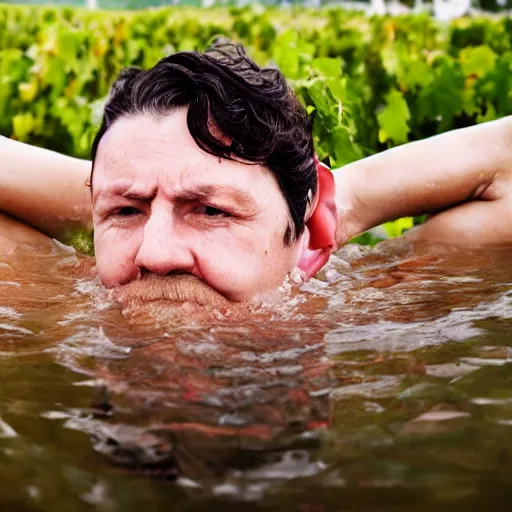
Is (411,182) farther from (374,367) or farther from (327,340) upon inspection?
(374,367)

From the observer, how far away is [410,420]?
1843 millimetres

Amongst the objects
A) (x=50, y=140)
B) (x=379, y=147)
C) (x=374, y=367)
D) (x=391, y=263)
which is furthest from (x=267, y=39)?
(x=374, y=367)

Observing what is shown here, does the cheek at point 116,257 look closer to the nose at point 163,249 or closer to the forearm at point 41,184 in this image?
the nose at point 163,249

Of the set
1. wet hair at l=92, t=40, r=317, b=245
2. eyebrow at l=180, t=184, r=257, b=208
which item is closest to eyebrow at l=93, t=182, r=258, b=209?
eyebrow at l=180, t=184, r=257, b=208

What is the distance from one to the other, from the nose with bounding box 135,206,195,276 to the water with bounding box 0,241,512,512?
14 cm

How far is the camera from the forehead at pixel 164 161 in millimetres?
2719

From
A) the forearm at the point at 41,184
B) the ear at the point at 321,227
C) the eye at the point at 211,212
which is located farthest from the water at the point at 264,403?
the forearm at the point at 41,184

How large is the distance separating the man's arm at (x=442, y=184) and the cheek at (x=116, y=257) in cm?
94

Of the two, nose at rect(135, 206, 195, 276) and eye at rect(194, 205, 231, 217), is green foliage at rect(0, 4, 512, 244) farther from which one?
nose at rect(135, 206, 195, 276)

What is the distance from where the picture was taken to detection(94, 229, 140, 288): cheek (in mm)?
2775

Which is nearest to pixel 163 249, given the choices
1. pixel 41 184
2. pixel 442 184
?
pixel 41 184

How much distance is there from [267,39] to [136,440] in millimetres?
7049

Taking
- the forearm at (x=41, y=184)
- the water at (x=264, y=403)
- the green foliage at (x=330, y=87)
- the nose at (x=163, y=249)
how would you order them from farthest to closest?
the green foliage at (x=330, y=87) → the forearm at (x=41, y=184) → the nose at (x=163, y=249) → the water at (x=264, y=403)

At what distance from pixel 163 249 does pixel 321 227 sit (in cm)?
79
